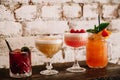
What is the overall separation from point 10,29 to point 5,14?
9cm

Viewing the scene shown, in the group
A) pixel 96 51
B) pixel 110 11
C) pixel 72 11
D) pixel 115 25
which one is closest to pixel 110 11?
pixel 110 11

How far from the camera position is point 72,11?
189cm

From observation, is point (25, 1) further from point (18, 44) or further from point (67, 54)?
point (67, 54)

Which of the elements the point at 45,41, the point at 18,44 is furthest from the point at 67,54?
the point at 45,41

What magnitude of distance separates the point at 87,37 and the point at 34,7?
16.2 inches

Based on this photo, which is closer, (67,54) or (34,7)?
(34,7)

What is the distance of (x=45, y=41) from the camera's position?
1426 mm

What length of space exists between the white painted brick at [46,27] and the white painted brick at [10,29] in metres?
0.06

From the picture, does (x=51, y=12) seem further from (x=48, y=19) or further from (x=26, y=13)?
(x=26, y=13)

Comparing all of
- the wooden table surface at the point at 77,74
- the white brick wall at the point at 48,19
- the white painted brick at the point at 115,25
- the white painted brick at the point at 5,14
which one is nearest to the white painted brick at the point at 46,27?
the white brick wall at the point at 48,19

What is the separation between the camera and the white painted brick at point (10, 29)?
1675 mm

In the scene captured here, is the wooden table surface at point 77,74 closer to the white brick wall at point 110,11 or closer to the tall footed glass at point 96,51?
the tall footed glass at point 96,51

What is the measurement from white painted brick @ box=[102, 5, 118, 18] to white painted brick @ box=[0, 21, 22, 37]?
0.62m

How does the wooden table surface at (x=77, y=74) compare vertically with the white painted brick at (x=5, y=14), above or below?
below
